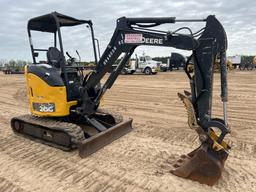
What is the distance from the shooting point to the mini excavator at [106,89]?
4031 mm

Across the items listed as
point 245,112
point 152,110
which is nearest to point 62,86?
point 152,110

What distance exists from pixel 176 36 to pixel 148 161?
2.16 metres

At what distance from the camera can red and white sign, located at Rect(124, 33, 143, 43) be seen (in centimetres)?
482

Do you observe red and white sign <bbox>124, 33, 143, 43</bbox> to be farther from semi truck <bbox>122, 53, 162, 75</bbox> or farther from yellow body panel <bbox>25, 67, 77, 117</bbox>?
semi truck <bbox>122, 53, 162, 75</bbox>

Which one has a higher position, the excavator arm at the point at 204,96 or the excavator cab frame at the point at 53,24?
the excavator cab frame at the point at 53,24

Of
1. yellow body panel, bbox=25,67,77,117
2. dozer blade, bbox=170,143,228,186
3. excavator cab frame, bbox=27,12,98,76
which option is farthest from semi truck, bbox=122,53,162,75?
dozer blade, bbox=170,143,228,186

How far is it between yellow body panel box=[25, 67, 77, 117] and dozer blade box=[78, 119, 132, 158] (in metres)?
0.93

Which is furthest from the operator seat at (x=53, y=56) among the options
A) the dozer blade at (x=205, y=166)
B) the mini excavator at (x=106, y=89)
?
the dozer blade at (x=205, y=166)

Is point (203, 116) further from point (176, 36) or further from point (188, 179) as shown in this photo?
point (176, 36)

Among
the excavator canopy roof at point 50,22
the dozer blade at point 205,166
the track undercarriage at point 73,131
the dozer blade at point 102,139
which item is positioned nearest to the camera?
the dozer blade at point 205,166

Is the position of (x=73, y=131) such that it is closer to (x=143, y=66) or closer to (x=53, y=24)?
(x=53, y=24)

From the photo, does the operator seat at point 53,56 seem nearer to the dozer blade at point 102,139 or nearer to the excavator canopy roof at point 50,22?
the excavator canopy roof at point 50,22

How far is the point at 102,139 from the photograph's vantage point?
5.56 metres

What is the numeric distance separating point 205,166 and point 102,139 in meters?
2.24
